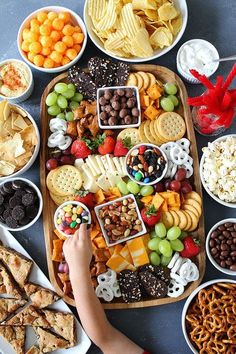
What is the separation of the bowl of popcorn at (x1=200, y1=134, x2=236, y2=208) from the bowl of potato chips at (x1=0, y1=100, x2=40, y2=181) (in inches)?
26.6

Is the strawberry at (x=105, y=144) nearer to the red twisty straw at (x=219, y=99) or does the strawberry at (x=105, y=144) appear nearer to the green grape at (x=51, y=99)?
the green grape at (x=51, y=99)

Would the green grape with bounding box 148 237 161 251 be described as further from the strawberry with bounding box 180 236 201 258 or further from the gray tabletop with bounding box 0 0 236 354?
the gray tabletop with bounding box 0 0 236 354

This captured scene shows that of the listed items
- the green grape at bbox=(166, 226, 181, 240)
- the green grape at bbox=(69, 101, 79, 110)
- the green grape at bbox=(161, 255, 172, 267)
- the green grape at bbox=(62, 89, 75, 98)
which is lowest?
the green grape at bbox=(161, 255, 172, 267)

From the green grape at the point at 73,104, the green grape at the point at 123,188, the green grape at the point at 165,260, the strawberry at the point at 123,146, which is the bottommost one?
the green grape at the point at 165,260

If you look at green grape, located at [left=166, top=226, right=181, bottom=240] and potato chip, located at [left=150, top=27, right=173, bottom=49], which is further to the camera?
potato chip, located at [left=150, top=27, right=173, bottom=49]

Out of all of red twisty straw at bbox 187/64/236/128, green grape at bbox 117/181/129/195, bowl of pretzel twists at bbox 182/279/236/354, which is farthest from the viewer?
green grape at bbox 117/181/129/195

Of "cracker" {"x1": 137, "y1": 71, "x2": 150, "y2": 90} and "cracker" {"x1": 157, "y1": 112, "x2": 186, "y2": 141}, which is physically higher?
"cracker" {"x1": 137, "y1": 71, "x2": 150, "y2": 90}

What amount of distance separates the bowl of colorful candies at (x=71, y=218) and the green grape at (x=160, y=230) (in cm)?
26

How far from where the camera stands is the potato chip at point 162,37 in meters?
1.98

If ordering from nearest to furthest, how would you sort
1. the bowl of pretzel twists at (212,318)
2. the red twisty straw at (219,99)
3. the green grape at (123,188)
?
the red twisty straw at (219,99) → the bowl of pretzel twists at (212,318) → the green grape at (123,188)

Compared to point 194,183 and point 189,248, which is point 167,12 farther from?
point 189,248

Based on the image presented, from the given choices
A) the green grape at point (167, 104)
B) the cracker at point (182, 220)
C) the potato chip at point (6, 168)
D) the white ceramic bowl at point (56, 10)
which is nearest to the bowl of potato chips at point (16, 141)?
the potato chip at point (6, 168)

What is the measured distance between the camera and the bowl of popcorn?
1884 millimetres

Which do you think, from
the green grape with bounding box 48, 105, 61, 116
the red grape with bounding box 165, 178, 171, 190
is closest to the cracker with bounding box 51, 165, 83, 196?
the green grape with bounding box 48, 105, 61, 116
